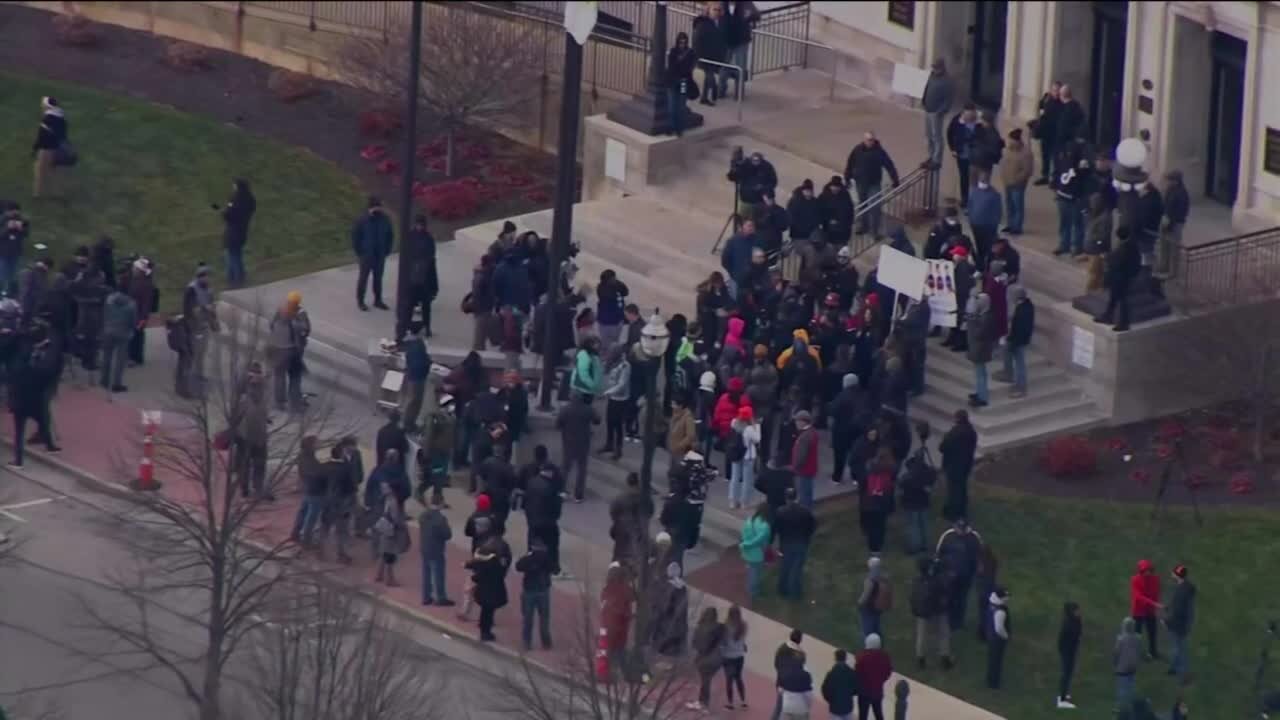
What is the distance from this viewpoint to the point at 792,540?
39.6 meters

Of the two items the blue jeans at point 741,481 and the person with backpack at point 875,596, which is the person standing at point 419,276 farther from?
the person with backpack at point 875,596

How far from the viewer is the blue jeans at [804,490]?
41.3 meters

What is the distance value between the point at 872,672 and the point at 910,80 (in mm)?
13591

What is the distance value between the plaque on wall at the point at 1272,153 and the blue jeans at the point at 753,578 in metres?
10.3

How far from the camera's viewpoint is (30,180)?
5250cm

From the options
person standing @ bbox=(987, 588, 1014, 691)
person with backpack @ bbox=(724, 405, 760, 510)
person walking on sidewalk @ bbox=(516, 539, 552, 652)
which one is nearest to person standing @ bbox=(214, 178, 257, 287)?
person with backpack @ bbox=(724, 405, 760, 510)

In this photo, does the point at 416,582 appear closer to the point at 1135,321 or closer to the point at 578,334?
the point at 578,334

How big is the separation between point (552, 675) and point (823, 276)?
316 inches

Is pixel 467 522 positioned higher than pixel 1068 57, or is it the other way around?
pixel 1068 57

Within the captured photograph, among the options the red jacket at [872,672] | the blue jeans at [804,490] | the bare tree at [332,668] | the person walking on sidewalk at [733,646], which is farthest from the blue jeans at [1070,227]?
the bare tree at [332,668]

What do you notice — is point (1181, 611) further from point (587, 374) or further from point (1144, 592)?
point (587, 374)

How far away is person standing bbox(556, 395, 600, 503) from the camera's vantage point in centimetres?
4172

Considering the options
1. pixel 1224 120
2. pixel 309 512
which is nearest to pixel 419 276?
pixel 309 512

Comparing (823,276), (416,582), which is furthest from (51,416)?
(823,276)
